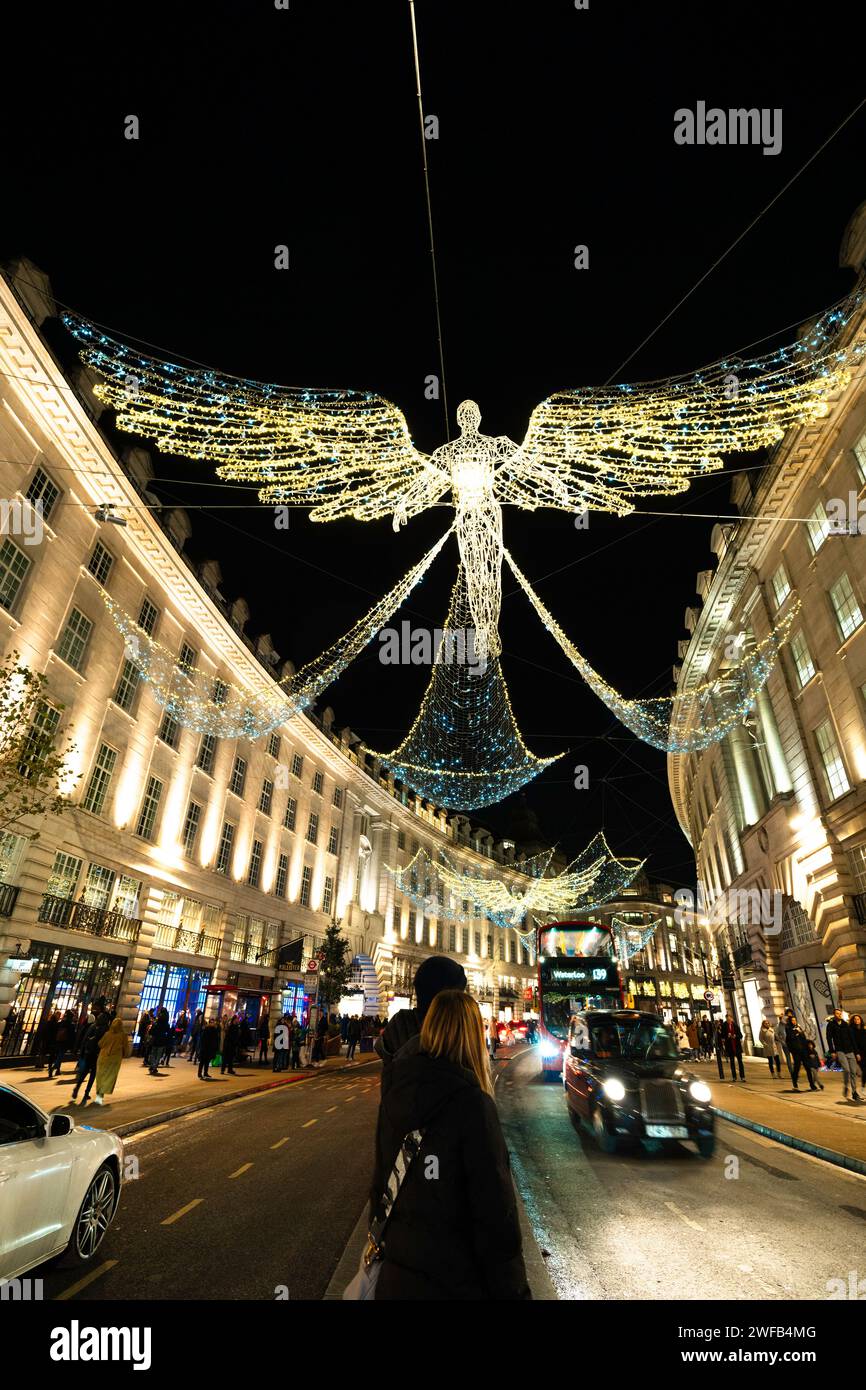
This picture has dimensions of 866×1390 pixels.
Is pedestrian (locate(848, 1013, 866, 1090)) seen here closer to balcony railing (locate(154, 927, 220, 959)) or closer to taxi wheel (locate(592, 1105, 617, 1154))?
taxi wheel (locate(592, 1105, 617, 1154))

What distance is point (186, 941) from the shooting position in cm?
2641

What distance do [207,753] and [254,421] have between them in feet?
71.8

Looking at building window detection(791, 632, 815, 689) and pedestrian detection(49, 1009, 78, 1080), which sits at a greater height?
building window detection(791, 632, 815, 689)

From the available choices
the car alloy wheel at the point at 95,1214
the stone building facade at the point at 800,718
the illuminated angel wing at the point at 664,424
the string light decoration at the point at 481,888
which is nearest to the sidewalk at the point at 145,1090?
the car alloy wheel at the point at 95,1214

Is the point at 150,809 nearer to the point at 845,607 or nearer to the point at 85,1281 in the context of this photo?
the point at 85,1281

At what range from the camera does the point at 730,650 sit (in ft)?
97.9

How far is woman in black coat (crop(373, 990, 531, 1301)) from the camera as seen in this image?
2141mm

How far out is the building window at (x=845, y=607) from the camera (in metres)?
19.7

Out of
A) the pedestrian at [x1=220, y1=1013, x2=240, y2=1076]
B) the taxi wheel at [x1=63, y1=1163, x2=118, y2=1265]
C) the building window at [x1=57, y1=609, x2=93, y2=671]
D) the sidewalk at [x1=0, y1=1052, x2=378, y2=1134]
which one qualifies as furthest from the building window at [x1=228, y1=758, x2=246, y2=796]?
the taxi wheel at [x1=63, y1=1163, x2=118, y2=1265]

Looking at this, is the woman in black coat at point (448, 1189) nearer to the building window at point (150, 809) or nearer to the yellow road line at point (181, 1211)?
the yellow road line at point (181, 1211)

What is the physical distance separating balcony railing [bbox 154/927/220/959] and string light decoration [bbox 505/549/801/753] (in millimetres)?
19417

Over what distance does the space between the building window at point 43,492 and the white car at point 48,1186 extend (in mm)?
19326
